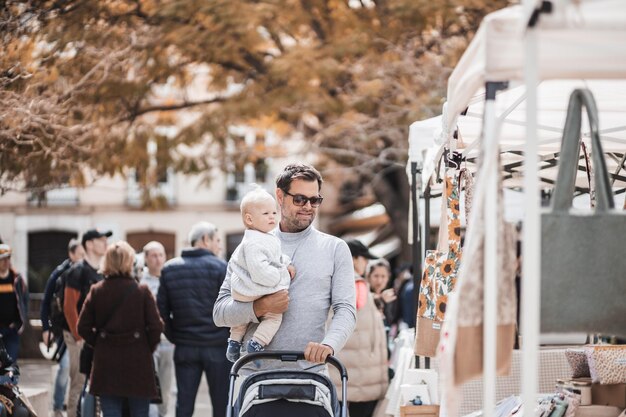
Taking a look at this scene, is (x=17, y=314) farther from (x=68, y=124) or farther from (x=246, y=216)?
(x=246, y=216)

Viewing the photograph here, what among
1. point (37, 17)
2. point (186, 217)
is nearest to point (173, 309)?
point (37, 17)

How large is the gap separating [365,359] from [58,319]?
3809 mm

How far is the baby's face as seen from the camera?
5.56 m

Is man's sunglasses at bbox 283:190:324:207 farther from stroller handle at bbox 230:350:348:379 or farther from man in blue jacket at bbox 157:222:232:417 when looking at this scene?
man in blue jacket at bbox 157:222:232:417

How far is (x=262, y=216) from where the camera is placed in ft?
18.2

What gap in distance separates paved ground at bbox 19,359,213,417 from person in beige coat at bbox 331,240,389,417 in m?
3.59

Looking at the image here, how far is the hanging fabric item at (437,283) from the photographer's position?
6051 millimetres

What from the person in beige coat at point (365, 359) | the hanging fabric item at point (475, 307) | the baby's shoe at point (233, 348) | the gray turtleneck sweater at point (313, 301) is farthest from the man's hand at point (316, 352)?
the person in beige coat at point (365, 359)

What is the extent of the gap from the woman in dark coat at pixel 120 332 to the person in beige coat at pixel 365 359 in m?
1.57

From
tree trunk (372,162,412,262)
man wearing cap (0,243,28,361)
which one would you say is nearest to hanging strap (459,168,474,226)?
man wearing cap (0,243,28,361)

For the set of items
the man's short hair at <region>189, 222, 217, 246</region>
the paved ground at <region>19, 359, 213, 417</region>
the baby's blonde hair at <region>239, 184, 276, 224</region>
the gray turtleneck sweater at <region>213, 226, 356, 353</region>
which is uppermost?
the baby's blonde hair at <region>239, 184, 276, 224</region>

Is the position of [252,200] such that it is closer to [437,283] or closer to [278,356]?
[278,356]

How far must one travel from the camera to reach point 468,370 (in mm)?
3867

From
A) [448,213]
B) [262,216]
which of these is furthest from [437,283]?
[262,216]
